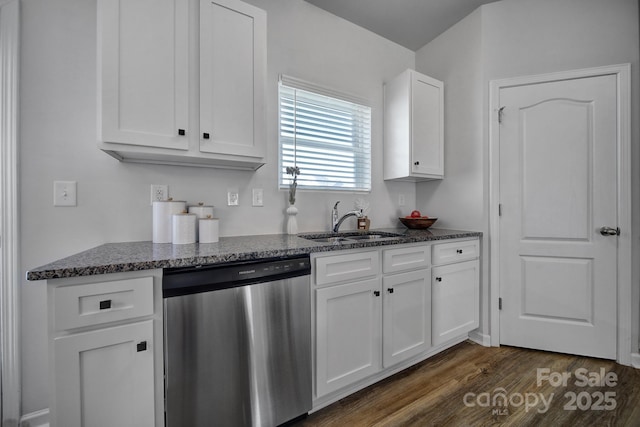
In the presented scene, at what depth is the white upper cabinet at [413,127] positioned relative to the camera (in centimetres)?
244

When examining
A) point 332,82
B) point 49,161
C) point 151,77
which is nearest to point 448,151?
point 332,82

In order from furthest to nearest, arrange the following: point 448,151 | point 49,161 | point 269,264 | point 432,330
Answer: point 448,151, point 432,330, point 49,161, point 269,264

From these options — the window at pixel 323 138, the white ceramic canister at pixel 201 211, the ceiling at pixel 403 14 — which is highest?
the ceiling at pixel 403 14

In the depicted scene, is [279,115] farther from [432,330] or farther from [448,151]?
[432,330]

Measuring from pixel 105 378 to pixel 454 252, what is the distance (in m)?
2.25

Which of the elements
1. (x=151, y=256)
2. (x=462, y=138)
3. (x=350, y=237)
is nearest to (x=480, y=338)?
(x=350, y=237)

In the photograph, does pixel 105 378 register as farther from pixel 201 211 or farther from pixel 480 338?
pixel 480 338

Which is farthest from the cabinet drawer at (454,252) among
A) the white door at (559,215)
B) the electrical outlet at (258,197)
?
the electrical outlet at (258,197)

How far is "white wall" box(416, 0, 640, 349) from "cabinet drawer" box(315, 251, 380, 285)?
4.36 feet

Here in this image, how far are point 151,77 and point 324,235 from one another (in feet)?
4.71

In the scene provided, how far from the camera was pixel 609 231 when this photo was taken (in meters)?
2.08

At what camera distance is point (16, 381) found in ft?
4.49

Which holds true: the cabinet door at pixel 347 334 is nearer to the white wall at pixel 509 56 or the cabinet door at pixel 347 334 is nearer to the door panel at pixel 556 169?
the white wall at pixel 509 56

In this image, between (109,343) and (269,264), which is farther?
(269,264)
